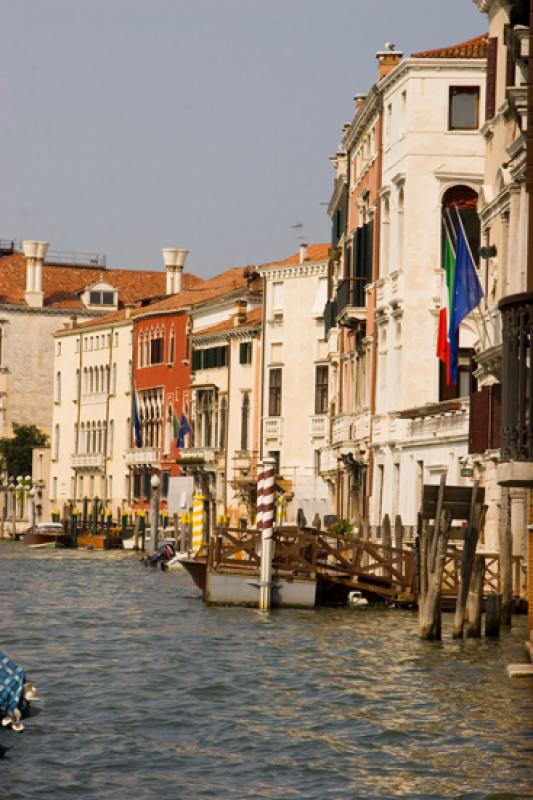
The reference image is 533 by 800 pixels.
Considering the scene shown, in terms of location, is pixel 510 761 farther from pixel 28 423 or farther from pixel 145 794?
pixel 28 423

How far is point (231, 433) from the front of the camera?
6894cm

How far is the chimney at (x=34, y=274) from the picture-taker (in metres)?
96.4

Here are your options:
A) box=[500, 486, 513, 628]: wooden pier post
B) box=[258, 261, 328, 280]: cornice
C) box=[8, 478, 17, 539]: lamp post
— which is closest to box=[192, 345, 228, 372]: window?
box=[258, 261, 328, 280]: cornice

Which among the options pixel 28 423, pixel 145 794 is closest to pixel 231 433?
pixel 28 423

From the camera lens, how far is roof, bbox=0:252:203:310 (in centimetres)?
9838

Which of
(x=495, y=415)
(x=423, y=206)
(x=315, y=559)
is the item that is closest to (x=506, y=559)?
(x=495, y=415)

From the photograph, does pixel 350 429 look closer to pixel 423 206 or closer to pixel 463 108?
pixel 423 206

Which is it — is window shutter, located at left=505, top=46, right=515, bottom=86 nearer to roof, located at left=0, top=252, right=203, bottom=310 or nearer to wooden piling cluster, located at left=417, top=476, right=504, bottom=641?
wooden piling cluster, located at left=417, top=476, right=504, bottom=641

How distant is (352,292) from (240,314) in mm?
24169

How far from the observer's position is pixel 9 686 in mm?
16656

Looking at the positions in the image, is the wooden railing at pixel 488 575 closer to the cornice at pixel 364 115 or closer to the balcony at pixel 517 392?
the balcony at pixel 517 392

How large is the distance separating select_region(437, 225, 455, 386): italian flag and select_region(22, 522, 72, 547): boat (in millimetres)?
39937

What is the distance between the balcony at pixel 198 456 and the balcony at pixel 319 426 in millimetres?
13230

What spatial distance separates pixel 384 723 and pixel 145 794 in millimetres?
Answer: 4009
